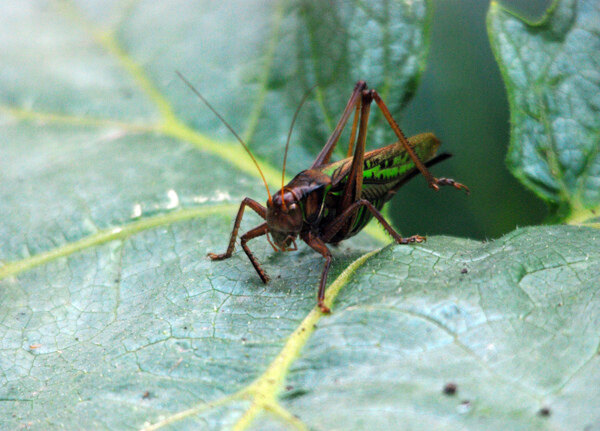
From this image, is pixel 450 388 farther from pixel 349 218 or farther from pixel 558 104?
pixel 558 104

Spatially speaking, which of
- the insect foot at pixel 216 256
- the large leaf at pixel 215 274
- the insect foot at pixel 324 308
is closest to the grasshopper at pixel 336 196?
the insect foot at pixel 216 256

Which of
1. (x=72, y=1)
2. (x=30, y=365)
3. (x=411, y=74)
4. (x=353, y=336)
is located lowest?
(x=30, y=365)

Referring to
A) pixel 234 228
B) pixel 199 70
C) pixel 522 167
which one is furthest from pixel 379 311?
pixel 199 70

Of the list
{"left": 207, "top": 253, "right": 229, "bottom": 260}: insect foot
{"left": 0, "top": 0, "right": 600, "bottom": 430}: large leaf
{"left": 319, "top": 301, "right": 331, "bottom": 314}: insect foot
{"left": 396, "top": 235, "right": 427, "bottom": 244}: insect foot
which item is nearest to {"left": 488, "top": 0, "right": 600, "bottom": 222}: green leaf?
Result: {"left": 0, "top": 0, "right": 600, "bottom": 430}: large leaf

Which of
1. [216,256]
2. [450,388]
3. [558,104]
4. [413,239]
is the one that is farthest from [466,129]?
[450,388]

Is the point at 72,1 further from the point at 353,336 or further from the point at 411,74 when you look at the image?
the point at 353,336

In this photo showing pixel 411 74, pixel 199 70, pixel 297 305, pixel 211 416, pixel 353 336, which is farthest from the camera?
pixel 199 70

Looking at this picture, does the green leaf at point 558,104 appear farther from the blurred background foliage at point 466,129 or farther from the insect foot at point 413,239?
the insect foot at point 413,239

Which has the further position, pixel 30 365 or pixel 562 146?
pixel 562 146
